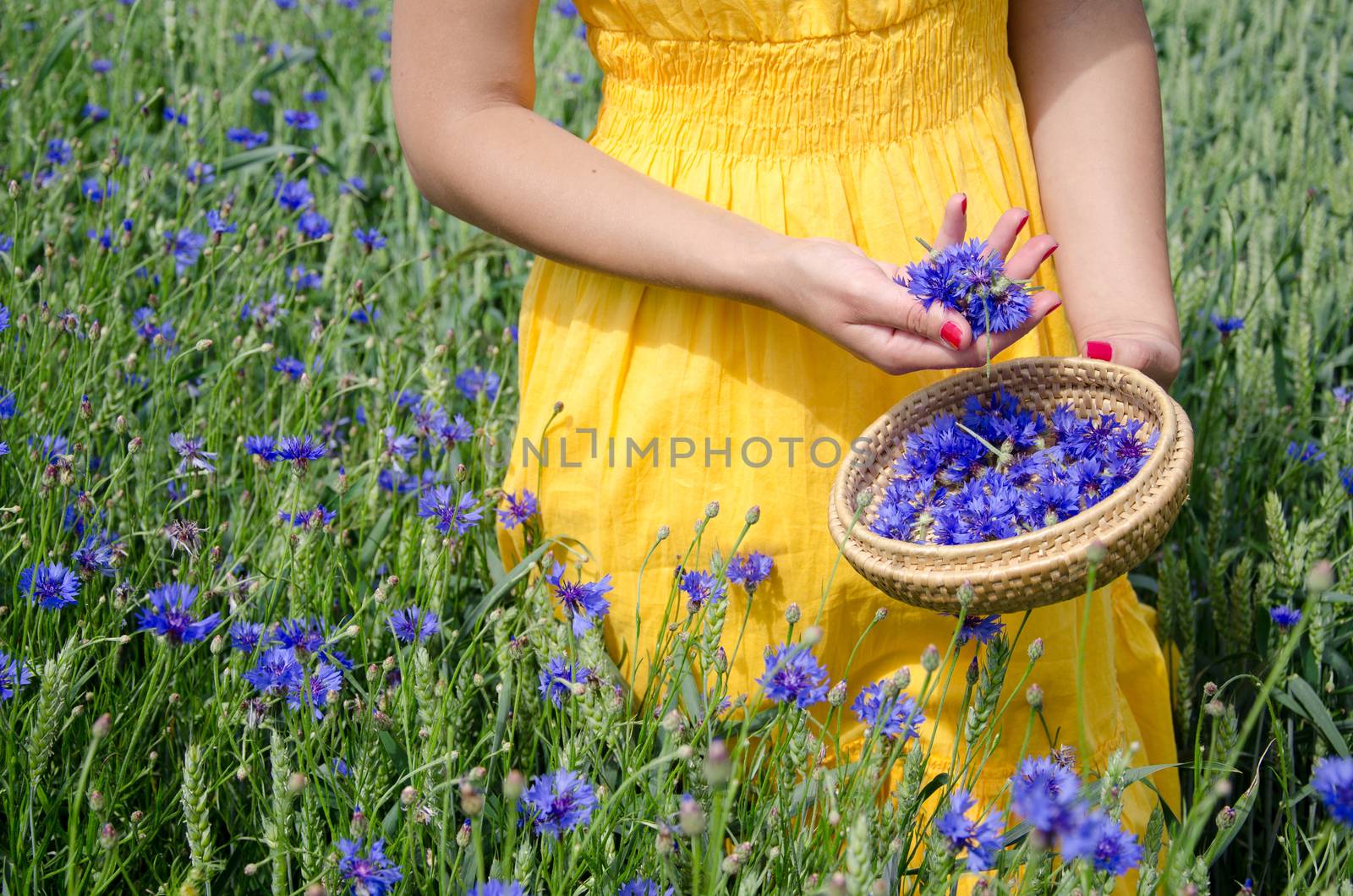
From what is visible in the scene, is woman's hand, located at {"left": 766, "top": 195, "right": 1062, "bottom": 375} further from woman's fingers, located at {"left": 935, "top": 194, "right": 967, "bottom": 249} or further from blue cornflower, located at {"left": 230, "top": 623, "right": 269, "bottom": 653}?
blue cornflower, located at {"left": 230, "top": 623, "right": 269, "bottom": 653}

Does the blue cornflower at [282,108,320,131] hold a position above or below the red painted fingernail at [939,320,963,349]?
above

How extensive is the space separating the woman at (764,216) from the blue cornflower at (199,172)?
1042mm

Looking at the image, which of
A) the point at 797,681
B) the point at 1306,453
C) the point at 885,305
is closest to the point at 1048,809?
the point at 797,681

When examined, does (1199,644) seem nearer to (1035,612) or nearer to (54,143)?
(1035,612)

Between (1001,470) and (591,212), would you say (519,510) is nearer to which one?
(591,212)

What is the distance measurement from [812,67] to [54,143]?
5.31 ft

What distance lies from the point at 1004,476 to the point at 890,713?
0.94ft

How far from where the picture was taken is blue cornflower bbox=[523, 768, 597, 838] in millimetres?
876

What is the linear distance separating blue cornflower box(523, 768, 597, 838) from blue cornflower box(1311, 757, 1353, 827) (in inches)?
18.9

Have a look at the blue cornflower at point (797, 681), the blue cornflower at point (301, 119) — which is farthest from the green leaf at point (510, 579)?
the blue cornflower at point (301, 119)

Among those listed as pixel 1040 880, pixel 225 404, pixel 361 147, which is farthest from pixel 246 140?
pixel 1040 880

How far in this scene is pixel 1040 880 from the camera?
2.84 feet

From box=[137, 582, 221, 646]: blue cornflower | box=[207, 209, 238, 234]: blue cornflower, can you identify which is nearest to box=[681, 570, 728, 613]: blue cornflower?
box=[137, 582, 221, 646]: blue cornflower

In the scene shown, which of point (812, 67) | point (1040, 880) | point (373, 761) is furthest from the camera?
point (812, 67)
